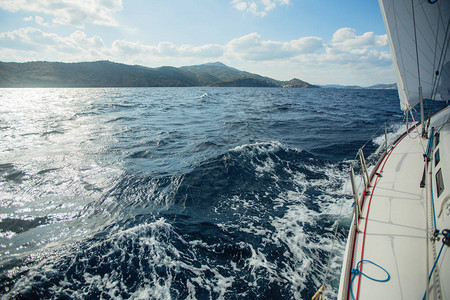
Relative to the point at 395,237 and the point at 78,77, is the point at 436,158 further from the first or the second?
the point at 78,77

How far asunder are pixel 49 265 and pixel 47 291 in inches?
26.7

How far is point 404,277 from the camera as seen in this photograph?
2.94 metres

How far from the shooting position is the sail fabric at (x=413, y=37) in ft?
22.8

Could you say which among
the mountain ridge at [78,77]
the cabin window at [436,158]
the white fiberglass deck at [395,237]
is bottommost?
the white fiberglass deck at [395,237]

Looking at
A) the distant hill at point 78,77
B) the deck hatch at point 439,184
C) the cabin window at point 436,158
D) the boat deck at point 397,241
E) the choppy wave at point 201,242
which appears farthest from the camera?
the distant hill at point 78,77

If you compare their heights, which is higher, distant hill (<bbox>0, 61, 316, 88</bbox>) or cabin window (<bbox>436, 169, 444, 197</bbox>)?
distant hill (<bbox>0, 61, 316, 88</bbox>)

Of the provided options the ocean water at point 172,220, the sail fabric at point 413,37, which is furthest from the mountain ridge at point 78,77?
the sail fabric at point 413,37

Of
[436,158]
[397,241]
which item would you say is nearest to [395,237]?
[397,241]

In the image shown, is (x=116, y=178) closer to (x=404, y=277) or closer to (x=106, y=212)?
(x=106, y=212)

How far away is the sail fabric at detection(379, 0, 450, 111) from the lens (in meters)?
6.95

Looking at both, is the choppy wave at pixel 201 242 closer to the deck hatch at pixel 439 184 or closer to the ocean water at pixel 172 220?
the ocean water at pixel 172 220

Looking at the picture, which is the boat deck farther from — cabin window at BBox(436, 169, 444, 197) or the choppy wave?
the choppy wave

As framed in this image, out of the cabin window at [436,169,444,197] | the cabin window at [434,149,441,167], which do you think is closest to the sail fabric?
the cabin window at [434,149,441,167]

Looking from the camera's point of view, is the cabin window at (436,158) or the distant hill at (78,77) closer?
the cabin window at (436,158)
